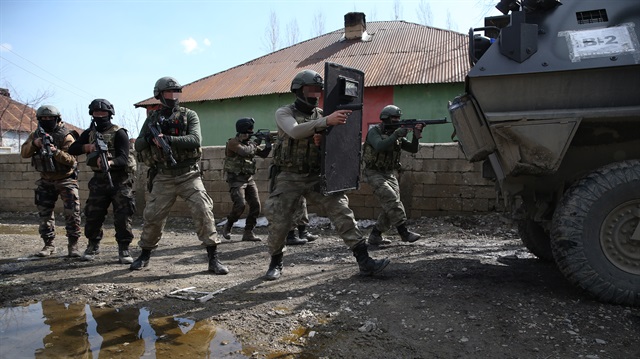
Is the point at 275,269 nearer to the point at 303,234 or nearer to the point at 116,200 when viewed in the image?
the point at 116,200

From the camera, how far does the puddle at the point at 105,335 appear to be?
280 centimetres

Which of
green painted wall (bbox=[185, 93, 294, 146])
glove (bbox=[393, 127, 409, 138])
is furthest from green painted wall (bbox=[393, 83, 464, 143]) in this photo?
glove (bbox=[393, 127, 409, 138])

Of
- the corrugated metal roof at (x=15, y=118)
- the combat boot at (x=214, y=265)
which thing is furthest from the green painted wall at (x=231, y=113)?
the corrugated metal roof at (x=15, y=118)

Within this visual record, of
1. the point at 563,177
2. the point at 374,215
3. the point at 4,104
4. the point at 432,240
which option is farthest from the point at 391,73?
the point at 4,104

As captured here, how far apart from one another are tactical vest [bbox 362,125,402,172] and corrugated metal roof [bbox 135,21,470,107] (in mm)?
9891

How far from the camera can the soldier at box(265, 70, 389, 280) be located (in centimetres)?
400

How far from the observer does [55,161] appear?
536 cm

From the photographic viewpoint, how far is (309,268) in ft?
15.6

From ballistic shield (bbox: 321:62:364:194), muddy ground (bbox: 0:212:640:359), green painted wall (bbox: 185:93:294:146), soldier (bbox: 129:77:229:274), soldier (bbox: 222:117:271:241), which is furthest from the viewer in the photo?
green painted wall (bbox: 185:93:294:146)

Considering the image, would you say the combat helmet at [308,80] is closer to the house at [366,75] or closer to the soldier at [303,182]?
the soldier at [303,182]

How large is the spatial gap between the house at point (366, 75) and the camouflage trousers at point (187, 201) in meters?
10.9

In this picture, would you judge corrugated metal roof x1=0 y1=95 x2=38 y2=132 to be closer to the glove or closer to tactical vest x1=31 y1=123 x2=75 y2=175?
tactical vest x1=31 y1=123 x2=75 y2=175

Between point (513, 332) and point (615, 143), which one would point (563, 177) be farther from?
point (513, 332)

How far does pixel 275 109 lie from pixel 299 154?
14161 millimetres
